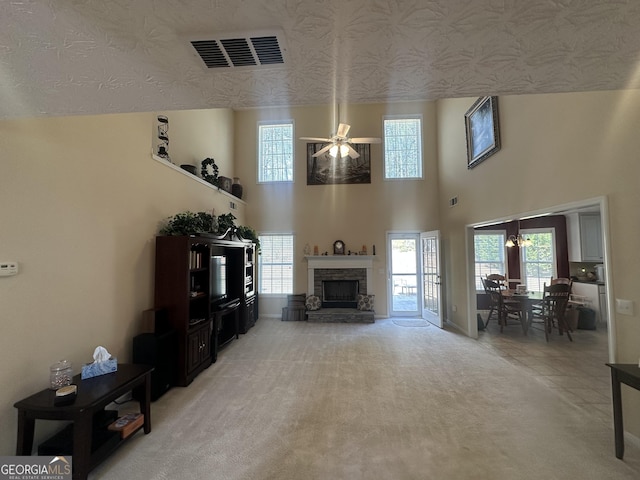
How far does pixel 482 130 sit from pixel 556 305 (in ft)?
11.7

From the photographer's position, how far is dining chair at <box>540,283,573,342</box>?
488 centimetres

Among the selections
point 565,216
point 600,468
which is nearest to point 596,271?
point 565,216

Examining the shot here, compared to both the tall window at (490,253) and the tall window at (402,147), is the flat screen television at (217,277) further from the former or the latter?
the tall window at (490,253)

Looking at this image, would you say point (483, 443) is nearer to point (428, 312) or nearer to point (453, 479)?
point (453, 479)

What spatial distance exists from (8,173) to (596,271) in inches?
386

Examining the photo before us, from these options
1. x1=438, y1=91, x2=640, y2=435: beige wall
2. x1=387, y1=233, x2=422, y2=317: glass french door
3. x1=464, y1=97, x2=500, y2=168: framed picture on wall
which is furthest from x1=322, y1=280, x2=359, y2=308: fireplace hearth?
x1=464, y1=97, x2=500, y2=168: framed picture on wall

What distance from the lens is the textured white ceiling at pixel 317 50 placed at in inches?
39.2

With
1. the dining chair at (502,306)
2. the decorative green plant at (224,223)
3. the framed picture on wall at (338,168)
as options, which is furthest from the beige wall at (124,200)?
the framed picture on wall at (338,168)

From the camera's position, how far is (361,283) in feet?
21.8

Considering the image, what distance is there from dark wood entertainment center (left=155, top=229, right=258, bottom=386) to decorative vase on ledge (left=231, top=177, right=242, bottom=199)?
1735 mm

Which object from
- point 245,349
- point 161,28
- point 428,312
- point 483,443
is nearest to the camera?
point 161,28

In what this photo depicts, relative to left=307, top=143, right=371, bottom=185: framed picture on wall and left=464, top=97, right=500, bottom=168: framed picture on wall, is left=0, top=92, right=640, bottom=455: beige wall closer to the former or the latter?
left=464, top=97, right=500, bottom=168: framed picture on wall

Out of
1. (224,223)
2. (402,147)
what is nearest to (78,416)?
(224,223)

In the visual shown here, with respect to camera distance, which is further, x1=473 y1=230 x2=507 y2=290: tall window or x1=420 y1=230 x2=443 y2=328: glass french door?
x1=473 y1=230 x2=507 y2=290: tall window
